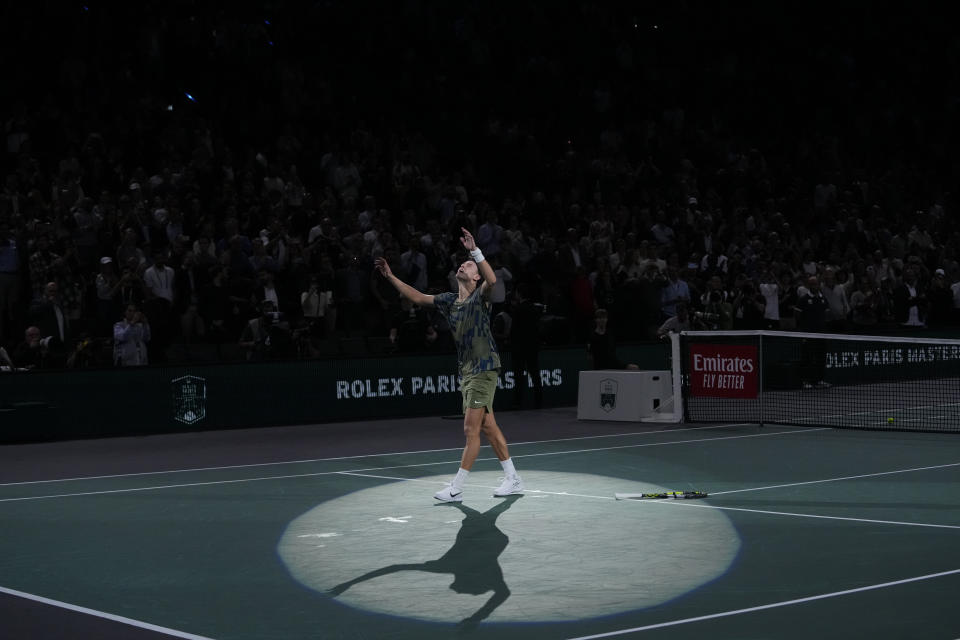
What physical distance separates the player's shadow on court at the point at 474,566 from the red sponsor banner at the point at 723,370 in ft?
31.6

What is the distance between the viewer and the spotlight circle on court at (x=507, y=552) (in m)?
8.59

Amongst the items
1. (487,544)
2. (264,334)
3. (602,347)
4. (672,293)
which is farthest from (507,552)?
(672,293)

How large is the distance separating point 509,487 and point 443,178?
1540cm

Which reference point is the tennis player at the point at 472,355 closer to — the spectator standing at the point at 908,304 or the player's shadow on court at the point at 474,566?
the player's shadow on court at the point at 474,566

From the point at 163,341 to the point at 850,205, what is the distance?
20.1 metres

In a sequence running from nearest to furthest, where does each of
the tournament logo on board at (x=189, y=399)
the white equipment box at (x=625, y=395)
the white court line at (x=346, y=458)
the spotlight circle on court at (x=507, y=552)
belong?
1. the spotlight circle on court at (x=507, y=552)
2. the white court line at (x=346, y=458)
3. the tournament logo on board at (x=189, y=399)
4. the white equipment box at (x=625, y=395)

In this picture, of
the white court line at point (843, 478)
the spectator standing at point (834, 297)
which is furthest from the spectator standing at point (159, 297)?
the spectator standing at point (834, 297)

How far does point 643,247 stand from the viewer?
26922 millimetres

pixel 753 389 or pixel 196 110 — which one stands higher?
pixel 196 110

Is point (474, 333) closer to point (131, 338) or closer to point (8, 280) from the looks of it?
point (131, 338)

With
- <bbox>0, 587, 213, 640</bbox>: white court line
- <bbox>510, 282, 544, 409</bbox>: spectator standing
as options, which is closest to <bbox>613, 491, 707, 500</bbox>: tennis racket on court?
<bbox>0, 587, 213, 640</bbox>: white court line

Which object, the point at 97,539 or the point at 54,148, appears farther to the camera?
the point at 54,148

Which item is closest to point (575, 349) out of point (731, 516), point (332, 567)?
point (731, 516)

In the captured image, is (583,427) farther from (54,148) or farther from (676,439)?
(54,148)
